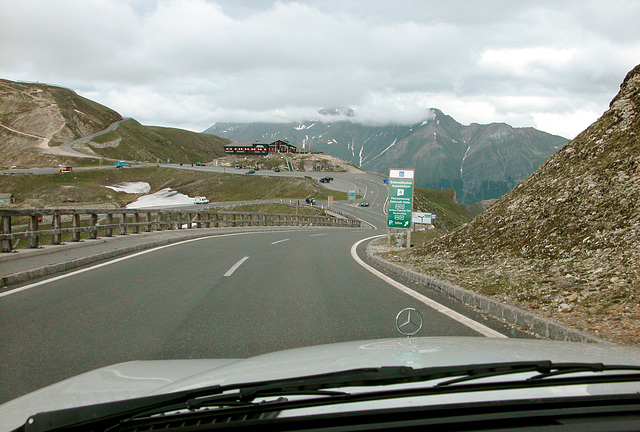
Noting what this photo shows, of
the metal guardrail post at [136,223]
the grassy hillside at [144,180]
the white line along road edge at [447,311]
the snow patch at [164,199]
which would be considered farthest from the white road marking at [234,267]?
the snow patch at [164,199]

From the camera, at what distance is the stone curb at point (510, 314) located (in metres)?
5.13

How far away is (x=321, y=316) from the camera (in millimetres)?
6496

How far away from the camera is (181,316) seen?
6375mm

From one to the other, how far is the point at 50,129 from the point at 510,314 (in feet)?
530

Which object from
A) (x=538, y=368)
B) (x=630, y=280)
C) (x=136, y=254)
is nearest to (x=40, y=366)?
(x=538, y=368)

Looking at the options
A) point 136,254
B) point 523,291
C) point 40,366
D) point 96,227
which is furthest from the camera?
point 96,227

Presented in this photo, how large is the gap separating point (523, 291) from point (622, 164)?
449cm

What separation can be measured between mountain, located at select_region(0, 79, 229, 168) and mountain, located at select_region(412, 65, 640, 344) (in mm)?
119306

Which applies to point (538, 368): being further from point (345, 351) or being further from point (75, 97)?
point (75, 97)

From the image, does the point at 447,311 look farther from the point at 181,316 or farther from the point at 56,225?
the point at 56,225

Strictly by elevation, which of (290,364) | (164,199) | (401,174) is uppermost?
(401,174)

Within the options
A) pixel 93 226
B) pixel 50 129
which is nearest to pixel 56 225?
pixel 93 226

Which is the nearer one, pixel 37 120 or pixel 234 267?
pixel 234 267

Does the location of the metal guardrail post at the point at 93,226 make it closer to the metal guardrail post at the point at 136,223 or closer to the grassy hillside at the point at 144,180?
the metal guardrail post at the point at 136,223
